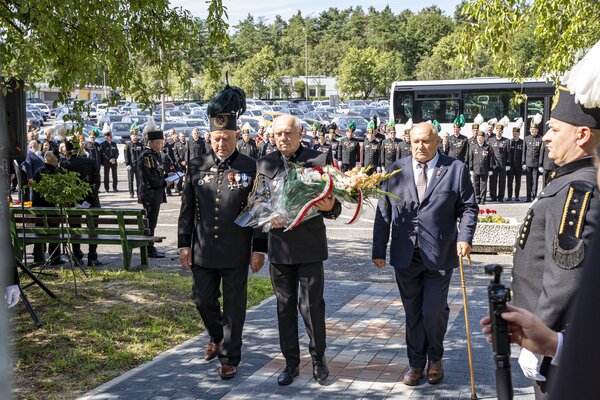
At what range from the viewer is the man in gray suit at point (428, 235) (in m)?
5.95

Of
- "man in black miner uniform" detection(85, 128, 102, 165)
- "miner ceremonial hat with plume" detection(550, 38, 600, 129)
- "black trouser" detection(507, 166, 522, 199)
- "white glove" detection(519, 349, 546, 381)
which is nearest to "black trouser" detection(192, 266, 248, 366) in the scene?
"white glove" detection(519, 349, 546, 381)

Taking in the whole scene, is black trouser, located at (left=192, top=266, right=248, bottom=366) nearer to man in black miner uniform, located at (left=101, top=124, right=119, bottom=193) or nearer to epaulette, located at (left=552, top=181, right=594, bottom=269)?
epaulette, located at (left=552, top=181, right=594, bottom=269)

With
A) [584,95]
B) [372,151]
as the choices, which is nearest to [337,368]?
[584,95]

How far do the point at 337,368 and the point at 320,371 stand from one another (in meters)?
0.44

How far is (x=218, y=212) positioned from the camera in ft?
20.9

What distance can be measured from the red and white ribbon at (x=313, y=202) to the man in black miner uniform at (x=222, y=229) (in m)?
0.68

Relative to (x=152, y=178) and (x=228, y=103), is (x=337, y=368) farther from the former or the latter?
(x=152, y=178)

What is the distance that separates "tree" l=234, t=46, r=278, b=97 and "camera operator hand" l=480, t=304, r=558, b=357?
73747 millimetres

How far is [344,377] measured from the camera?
6.28 metres

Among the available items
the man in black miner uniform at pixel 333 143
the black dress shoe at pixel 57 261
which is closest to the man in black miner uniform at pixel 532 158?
the man in black miner uniform at pixel 333 143

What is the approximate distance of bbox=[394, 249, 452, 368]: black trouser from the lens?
235 inches

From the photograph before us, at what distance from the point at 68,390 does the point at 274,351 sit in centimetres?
194

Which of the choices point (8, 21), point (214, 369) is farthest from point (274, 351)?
point (8, 21)

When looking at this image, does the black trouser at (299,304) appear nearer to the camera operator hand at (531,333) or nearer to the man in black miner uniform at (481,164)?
the camera operator hand at (531,333)
